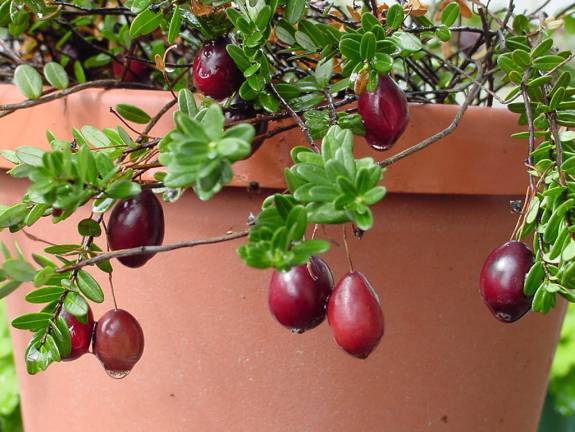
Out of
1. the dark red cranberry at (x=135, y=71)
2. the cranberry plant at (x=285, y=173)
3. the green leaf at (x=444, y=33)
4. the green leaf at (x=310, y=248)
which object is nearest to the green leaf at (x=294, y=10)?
the cranberry plant at (x=285, y=173)

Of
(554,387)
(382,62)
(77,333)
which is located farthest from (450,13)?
(554,387)

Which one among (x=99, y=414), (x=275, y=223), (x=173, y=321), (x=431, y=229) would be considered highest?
(x=275, y=223)

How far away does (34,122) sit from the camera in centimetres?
63

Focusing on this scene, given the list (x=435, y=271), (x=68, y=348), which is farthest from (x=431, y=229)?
(x=68, y=348)

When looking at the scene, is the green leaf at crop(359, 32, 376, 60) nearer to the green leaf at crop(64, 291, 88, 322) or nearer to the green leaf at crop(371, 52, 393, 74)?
the green leaf at crop(371, 52, 393, 74)

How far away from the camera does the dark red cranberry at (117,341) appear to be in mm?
458

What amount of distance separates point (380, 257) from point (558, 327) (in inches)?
9.6

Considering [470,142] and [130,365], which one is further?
[470,142]

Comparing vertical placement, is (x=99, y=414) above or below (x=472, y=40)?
below

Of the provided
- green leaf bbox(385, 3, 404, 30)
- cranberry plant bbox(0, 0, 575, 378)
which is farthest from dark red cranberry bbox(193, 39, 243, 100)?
green leaf bbox(385, 3, 404, 30)

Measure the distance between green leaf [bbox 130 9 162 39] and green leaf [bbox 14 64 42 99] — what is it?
0.09 m

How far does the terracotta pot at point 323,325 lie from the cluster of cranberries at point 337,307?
0.19 m

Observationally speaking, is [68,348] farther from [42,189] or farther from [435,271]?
[435,271]

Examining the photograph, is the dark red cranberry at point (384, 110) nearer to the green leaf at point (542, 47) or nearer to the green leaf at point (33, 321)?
the green leaf at point (542, 47)
